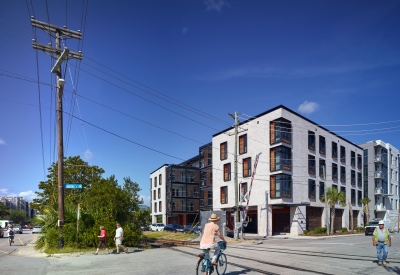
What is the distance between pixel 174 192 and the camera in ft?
236

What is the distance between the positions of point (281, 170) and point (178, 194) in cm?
3366

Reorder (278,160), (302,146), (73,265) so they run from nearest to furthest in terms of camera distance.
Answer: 1. (73,265)
2. (278,160)
3. (302,146)

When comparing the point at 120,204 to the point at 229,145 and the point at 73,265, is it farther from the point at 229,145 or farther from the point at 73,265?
the point at 229,145

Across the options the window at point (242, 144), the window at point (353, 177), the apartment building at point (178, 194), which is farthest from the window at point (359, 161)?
the apartment building at point (178, 194)

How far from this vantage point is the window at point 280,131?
4325 cm

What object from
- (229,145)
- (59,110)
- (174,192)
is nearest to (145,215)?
(59,110)

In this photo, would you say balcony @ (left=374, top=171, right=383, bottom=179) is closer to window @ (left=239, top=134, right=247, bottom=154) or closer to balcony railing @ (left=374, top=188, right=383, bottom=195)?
balcony railing @ (left=374, top=188, right=383, bottom=195)

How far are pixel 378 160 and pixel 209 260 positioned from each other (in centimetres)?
6892

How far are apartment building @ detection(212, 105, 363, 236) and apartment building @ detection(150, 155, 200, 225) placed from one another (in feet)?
60.8

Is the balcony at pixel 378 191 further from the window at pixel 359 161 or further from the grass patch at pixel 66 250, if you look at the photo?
the grass patch at pixel 66 250

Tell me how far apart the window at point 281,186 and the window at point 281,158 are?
1.06 metres

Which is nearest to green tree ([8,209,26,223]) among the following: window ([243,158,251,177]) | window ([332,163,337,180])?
window ([243,158,251,177])

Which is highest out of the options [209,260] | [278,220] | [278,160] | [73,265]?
[278,160]

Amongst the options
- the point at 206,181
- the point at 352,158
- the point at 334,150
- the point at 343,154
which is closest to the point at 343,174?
the point at 343,154
